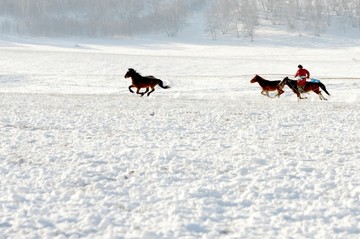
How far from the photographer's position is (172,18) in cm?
12562

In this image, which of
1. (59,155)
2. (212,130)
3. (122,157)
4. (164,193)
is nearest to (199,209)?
(164,193)

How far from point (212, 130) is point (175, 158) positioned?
11.6 feet

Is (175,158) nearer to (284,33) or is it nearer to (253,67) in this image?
(253,67)

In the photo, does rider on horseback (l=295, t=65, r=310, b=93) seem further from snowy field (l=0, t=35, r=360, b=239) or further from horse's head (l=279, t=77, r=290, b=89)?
snowy field (l=0, t=35, r=360, b=239)

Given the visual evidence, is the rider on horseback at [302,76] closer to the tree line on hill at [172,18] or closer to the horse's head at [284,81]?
the horse's head at [284,81]

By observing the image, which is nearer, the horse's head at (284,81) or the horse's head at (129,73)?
the horse's head at (284,81)

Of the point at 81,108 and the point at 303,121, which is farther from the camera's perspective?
the point at 81,108

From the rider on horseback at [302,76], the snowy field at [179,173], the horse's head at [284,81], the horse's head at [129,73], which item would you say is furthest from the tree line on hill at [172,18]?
the snowy field at [179,173]

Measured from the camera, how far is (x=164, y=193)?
6703 mm

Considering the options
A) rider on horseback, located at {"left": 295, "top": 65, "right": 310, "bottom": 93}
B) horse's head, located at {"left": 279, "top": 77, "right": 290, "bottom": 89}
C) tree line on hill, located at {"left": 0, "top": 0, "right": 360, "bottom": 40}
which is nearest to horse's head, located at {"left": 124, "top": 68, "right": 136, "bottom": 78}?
horse's head, located at {"left": 279, "top": 77, "right": 290, "bottom": 89}

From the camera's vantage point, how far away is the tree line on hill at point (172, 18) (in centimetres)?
12081

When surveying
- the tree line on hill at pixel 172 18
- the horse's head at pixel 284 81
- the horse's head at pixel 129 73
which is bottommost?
the horse's head at pixel 284 81

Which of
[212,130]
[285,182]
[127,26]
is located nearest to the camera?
[285,182]

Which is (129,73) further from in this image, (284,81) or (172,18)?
(172,18)
